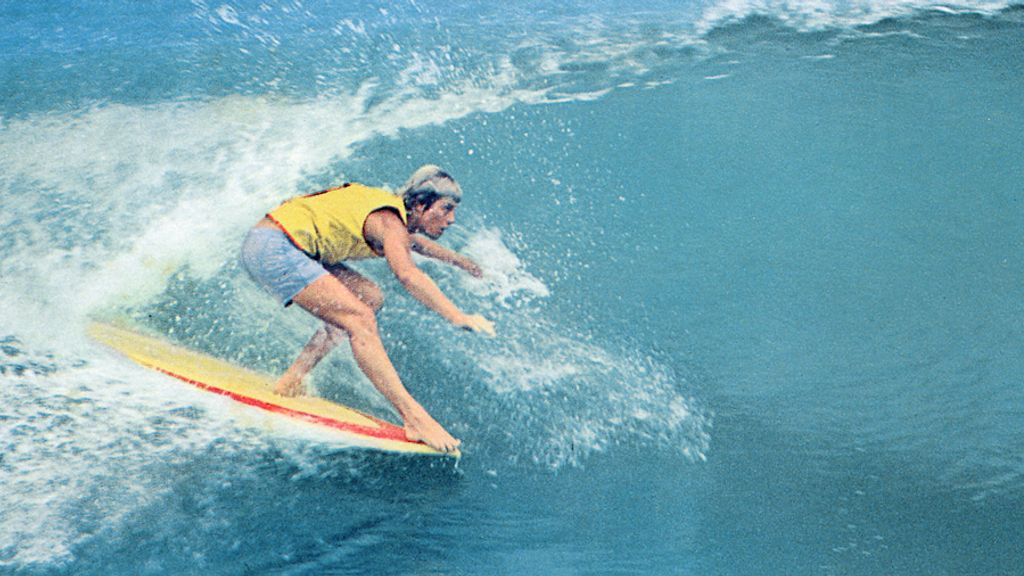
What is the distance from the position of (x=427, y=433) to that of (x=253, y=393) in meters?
0.73

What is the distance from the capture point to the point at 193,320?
3.85 meters

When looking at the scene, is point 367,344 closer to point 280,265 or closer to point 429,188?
point 280,265

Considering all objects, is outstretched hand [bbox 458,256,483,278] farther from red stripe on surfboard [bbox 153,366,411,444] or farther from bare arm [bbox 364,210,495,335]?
red stripe on surfboard [bbox 153,366,411,444]

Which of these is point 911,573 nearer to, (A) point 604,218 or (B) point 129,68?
(A) point 604,218

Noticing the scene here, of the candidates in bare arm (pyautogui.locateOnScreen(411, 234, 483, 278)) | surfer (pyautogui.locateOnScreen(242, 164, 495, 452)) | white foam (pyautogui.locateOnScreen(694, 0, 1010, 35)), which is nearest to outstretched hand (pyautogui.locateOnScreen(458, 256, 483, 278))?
bare arm (pyautogui.locateOnScreen(411, 234, 483, 278))

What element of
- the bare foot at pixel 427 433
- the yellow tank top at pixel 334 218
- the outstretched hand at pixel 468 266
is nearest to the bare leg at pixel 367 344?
the bare foot at pixel 427 433

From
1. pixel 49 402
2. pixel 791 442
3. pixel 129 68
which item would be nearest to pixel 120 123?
pixel 129 68

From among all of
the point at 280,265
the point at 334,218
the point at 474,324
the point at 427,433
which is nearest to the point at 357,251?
the point at 334,218

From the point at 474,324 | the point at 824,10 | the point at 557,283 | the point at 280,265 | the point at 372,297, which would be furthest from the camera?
the point at 824,10

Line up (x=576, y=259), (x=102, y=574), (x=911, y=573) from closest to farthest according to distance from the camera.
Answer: (x=102, y=574), (x=911, y=573), (x=576, y=259)

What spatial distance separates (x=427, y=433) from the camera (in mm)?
2963

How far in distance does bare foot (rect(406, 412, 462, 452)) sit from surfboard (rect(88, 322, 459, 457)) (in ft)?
0.12

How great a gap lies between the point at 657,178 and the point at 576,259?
0.86 m

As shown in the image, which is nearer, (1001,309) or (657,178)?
(1001,309)
